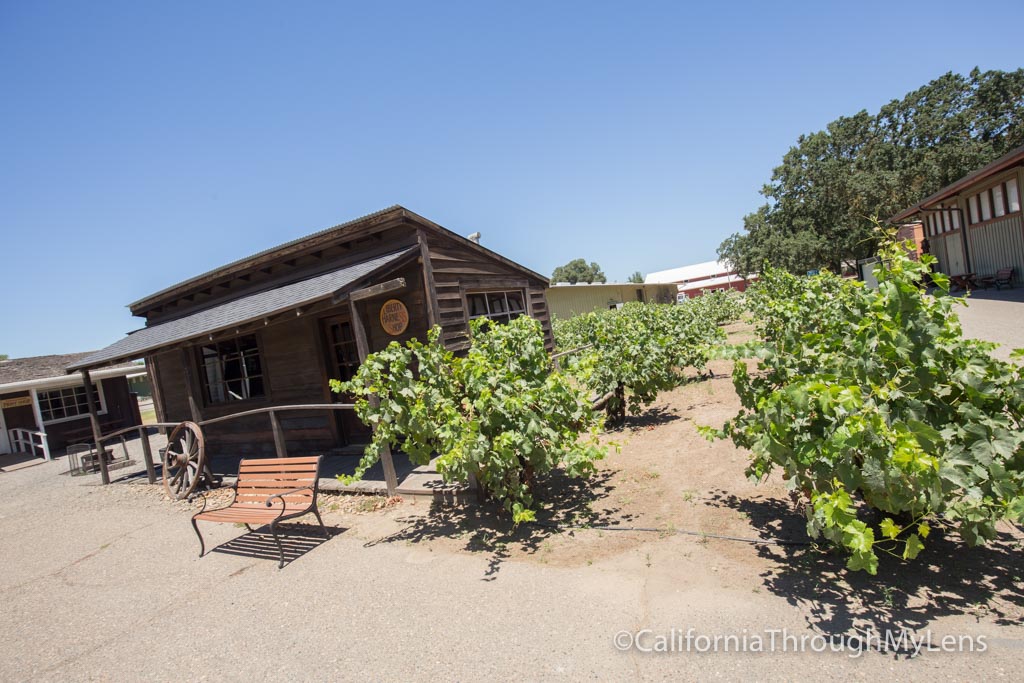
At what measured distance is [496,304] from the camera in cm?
976

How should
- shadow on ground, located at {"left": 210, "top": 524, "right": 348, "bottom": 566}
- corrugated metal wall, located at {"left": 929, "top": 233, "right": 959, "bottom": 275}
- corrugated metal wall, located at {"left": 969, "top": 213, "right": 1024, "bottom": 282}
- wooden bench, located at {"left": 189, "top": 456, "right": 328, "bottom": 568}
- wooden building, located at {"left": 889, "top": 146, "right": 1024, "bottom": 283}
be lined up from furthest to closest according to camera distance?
1. corrugated metal wall, located at {"left": 929, "top": 233, "right": 959, "bottom": 275}
2. corrugated metal wall, located at {"left": 969, "top": 213, "right": 1024, "bottom": 282}
3. wooden building, located at {"left": 889, "top": 146, "right": 1024, "bottom": 283}
4. shadow on ground, located at {"left": 210, "top": 524, "right": 348, "bottom": 566}
5. wooden bench, located at {"left": 189, "top": 456, "right": 328, "bottom": 568}

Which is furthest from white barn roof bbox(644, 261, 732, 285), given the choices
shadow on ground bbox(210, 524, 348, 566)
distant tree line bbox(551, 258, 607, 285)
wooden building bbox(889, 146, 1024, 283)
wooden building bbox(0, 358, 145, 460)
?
shadow on ground bbox(210, 524, 348, 566)

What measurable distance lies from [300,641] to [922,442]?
3.75 meters

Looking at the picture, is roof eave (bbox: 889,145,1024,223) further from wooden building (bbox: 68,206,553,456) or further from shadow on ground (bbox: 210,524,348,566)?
shadow on ground (bbox: 210,524,348,566)

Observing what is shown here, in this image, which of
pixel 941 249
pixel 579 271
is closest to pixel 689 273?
pixel 579 271

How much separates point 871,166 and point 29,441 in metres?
47.0

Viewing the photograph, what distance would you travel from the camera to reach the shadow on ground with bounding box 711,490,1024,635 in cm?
270

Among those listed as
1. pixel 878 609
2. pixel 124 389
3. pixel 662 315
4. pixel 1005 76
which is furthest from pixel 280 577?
pixel 1005 76

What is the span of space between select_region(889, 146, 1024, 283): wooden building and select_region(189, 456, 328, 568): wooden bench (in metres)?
17.0

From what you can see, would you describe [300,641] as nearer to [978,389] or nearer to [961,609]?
[961,609]

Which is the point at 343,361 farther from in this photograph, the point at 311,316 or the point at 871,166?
the point at 871,166

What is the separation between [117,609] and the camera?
14.1 feet

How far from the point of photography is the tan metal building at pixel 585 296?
909 inches

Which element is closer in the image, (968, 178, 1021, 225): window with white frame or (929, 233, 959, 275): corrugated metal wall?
(968, 178, 1021, 225): window with white frame
